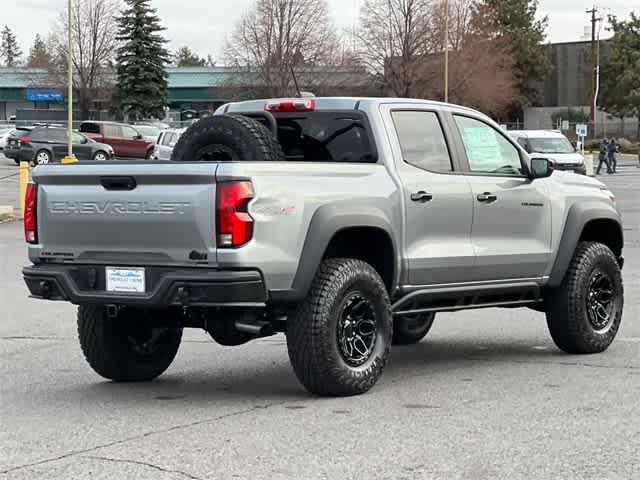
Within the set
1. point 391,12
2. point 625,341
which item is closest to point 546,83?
point 391,12

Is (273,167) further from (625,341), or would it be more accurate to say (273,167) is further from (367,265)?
(625,341)

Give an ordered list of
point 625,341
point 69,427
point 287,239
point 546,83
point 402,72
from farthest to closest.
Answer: point 546,83 → point 402,72 → point 625,341 → point 287,239 → point 69,427

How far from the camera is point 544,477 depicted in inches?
237

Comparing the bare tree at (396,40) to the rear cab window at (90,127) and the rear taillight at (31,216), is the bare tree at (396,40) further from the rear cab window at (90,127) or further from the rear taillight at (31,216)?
the rear taillight at (31,216)

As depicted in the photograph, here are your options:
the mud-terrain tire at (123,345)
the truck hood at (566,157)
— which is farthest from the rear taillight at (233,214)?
the truck hood at (566,157)

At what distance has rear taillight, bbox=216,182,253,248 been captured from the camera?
7551 mm

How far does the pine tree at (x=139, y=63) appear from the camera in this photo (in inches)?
3270

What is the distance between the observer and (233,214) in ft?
24.8

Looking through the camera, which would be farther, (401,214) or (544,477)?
(401,214)

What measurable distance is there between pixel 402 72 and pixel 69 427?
251 feet

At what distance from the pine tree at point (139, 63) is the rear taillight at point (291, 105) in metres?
74.6

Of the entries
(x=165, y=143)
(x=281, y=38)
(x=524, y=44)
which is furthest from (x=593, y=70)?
(x=165, y=143)

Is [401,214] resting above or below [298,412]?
above

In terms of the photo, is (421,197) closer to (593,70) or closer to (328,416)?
(328,416)
